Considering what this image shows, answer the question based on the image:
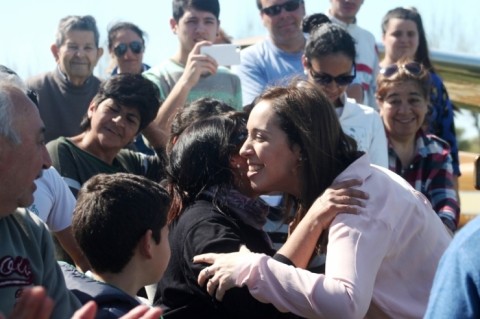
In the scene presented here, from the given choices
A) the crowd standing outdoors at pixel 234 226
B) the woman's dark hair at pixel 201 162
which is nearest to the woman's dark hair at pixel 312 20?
the crowd standing outdoors at pixel 234 226

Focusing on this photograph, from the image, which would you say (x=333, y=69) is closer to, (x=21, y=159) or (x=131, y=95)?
(x=131, y=95)

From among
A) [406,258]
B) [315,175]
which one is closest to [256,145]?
[315,175]

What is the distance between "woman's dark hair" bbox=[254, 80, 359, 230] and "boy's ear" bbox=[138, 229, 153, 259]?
0.62m

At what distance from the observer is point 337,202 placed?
3.38 metres

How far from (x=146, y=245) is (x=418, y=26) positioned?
4.17 meters

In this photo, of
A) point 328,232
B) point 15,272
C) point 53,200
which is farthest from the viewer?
point 53,200

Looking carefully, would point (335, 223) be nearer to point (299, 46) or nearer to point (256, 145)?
point (256, 145)

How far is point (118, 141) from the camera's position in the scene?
5.16m

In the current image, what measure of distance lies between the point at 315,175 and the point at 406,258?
448mm

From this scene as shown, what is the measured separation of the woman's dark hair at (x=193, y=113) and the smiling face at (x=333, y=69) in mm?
1095

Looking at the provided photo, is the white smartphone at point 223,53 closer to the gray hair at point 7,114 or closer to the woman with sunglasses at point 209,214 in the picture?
the woman with sunglasses at point 209,214

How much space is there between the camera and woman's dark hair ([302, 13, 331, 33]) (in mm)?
6574

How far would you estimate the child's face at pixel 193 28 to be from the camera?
6.49 metres

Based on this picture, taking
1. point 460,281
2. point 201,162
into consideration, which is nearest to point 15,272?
point 201,162
